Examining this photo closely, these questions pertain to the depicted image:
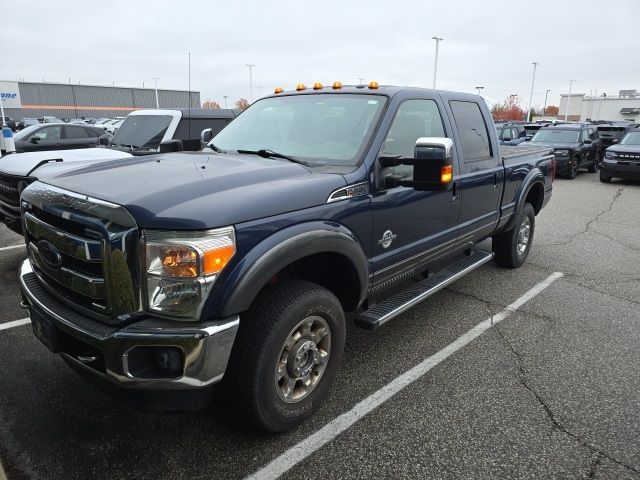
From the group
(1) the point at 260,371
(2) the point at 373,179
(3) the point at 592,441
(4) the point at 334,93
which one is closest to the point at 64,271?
(1) the point at 260,371

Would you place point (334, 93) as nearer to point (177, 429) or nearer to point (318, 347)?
point (318, 347)

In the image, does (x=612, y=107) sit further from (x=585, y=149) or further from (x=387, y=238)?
(x=387, y=238)

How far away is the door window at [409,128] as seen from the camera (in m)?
3.31

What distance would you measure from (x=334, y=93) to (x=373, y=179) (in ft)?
3.29

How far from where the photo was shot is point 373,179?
3047 millimetres

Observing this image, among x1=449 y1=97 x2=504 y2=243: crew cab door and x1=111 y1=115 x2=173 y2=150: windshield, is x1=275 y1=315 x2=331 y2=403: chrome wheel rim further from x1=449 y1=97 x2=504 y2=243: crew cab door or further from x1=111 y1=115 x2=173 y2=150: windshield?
x1=111 y1=115 x2=173 y2=150: windshield

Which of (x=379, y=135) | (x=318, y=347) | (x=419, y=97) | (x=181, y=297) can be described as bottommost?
(x=318, y=347)

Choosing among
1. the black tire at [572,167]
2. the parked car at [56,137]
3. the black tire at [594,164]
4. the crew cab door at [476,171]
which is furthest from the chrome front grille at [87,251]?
the black tire at [594,164]

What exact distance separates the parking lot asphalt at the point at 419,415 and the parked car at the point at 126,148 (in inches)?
49.6

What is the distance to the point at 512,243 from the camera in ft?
18.3

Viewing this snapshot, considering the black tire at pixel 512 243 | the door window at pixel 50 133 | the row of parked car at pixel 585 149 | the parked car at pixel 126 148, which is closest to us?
the parked car at pixel 126 148

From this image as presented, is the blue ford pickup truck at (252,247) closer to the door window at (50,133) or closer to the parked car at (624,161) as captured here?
the door window at (50,133)

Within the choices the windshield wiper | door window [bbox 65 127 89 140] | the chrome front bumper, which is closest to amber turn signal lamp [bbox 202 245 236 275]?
the chrome front bumper

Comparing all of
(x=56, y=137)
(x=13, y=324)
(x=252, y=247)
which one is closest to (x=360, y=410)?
(x=252, y=247)
